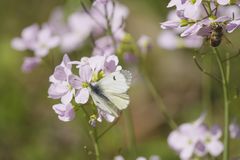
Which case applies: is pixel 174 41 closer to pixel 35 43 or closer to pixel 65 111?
pixel 35 43

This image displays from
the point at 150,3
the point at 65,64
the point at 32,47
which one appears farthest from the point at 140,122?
the point at 65,64

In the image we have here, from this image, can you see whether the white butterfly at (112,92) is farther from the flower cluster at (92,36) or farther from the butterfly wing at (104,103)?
the flower cluster at (92,36)

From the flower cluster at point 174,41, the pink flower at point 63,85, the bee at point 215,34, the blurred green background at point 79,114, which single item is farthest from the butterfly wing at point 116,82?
the blurred green background at point 79,114

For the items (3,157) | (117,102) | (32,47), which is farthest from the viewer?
(3,157)

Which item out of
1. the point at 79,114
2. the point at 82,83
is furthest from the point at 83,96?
the point at 79,114

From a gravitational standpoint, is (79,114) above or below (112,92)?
below

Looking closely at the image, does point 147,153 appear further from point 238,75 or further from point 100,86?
point 100,86

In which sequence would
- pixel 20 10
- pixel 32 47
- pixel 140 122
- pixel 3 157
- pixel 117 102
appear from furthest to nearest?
pixel 20 10
pixel 140 122
pixel 3 157
pixel 32 47
pixel 117 102

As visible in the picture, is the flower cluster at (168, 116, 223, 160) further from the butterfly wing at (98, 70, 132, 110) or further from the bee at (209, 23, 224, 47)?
the butterfly wing at (98, 70, 132, 110)
